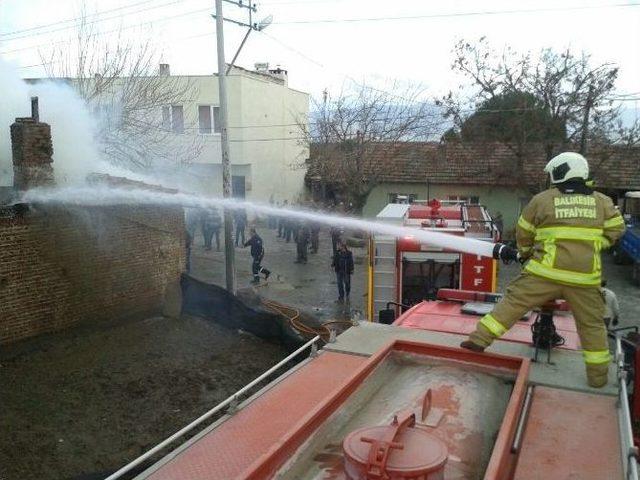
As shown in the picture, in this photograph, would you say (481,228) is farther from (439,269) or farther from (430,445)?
(430,445)

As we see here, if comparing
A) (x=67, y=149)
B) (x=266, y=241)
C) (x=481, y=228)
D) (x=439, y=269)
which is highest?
(x=67, y=149)

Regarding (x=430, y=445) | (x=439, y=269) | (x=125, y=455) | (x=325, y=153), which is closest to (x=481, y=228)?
(x=439, y=269)

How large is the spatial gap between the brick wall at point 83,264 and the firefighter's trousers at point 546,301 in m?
6.99

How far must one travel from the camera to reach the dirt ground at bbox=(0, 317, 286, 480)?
6.26m

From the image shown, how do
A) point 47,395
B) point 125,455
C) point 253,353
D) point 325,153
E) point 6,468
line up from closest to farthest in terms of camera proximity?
point 6,468 < point 125,455 < point 47,395 < point 253,353 < point 325,153

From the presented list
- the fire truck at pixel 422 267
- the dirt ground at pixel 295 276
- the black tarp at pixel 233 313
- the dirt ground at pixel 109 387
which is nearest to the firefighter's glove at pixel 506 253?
the dirt ground at pixel 109 387

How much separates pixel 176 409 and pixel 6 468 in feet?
6.78

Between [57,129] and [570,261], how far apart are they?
32.7 ft

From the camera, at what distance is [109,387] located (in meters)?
7.74

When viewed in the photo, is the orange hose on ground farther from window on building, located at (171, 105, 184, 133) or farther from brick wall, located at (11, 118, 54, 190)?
window on building, located at (171, 105, 184, 133)

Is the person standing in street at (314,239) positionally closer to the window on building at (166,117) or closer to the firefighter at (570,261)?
the window on building at (166,117)

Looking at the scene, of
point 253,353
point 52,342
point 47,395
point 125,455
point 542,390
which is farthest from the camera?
point 253,353

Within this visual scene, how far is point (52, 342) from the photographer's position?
8711 mm

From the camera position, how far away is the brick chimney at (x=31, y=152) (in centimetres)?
862
